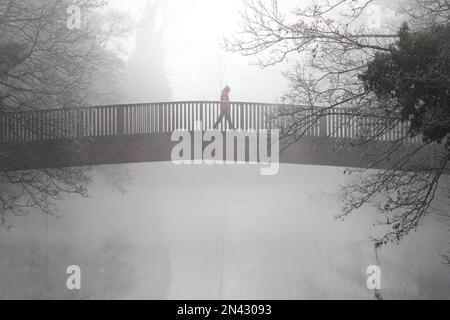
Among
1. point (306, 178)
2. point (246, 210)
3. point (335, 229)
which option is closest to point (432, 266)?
point (335, 229)

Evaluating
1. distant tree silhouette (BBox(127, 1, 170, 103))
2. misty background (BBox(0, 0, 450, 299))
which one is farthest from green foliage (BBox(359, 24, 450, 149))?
distant tree silhouette (BBox(127, 1, 170, 103))

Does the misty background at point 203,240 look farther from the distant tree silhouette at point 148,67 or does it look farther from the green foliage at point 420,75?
the green foliage at point 420,75

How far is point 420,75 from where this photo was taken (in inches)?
304

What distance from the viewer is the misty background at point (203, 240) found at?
1959cm

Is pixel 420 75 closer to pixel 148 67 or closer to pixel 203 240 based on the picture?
pixel 203 240

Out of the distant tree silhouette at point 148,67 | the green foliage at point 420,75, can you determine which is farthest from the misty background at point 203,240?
the green foliage at point 420,75

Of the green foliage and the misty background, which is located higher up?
the green foliage

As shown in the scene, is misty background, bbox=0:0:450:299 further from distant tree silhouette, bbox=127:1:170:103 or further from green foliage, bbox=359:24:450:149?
green foliage, bbox=359:24:450:149

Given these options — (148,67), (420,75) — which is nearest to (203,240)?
(148,67)

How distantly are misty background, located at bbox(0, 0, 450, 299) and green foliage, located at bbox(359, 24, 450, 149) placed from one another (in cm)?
714

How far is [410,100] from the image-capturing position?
780cm

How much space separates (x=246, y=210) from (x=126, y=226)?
5.67 metres

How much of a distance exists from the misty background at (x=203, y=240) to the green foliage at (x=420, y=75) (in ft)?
23.4

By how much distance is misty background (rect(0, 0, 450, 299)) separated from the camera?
771 inches
